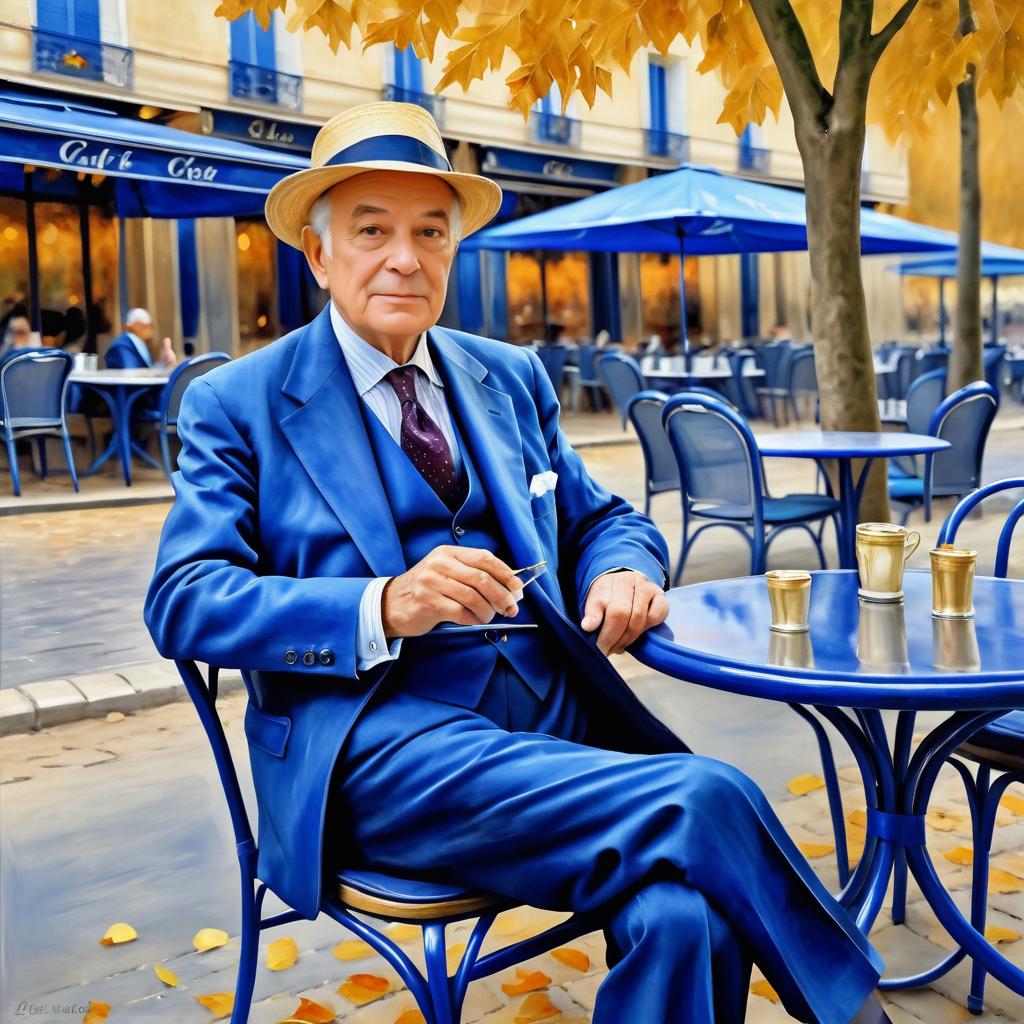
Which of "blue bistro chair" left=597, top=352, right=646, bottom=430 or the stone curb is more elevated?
"blue bistro chair" left=597, top=352, right=646, bottom=430

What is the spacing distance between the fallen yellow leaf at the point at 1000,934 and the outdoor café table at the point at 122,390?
28.8 ft

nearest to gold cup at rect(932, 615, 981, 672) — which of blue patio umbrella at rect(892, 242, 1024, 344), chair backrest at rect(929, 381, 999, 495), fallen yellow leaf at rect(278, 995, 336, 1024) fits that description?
fallen yellow leaf at rect(278, 995, 336, 1024)

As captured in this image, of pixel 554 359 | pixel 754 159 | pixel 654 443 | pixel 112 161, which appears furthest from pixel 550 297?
pixel 654 443

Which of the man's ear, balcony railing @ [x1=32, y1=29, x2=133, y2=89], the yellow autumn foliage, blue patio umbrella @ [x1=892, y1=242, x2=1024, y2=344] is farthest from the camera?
blue patio umbrella @ [x1=892, y1=242, x2=1024, y2=344]

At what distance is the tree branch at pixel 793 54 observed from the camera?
522cm

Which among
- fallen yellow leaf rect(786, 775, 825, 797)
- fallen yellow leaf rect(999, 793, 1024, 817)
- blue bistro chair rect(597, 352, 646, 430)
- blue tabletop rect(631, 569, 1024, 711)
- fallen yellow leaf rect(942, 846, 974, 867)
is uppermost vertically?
blue bistro chair rect(597, 352, 646, 430)

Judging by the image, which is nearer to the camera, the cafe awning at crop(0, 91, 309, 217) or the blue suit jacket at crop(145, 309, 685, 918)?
the blue suit jacket at crop(145, 309, 685, 918)

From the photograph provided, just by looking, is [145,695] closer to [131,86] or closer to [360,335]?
[360,335]

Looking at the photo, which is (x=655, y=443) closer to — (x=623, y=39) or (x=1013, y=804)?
(x=623, y=39)

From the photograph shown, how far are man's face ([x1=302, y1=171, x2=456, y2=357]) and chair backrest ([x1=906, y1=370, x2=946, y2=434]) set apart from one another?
6806mm

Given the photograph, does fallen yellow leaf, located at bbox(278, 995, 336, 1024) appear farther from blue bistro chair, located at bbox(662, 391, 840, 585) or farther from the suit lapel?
blue bistro chair, located at bbox(662, 391, 840, 585)

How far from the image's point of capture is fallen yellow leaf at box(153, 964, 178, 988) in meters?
2.59

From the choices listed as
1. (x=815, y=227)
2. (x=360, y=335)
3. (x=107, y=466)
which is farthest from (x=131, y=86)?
(x=360, y=335)

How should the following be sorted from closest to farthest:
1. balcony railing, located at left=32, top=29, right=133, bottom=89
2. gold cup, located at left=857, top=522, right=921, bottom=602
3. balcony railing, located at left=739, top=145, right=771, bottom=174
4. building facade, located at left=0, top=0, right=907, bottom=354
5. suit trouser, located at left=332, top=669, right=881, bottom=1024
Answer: suit trouser, located at left=332, top=669, right=881, bottom=1024
gold cup, located at left=857, top=522, right=921, bottom=602
balcony railing, located at left=32, top=29, right=133, bottom=89
building facade, located at left=0, top=0, right=907, bottom=354
balcony railing, located at left=739, top=145, right=771, bottom=174
